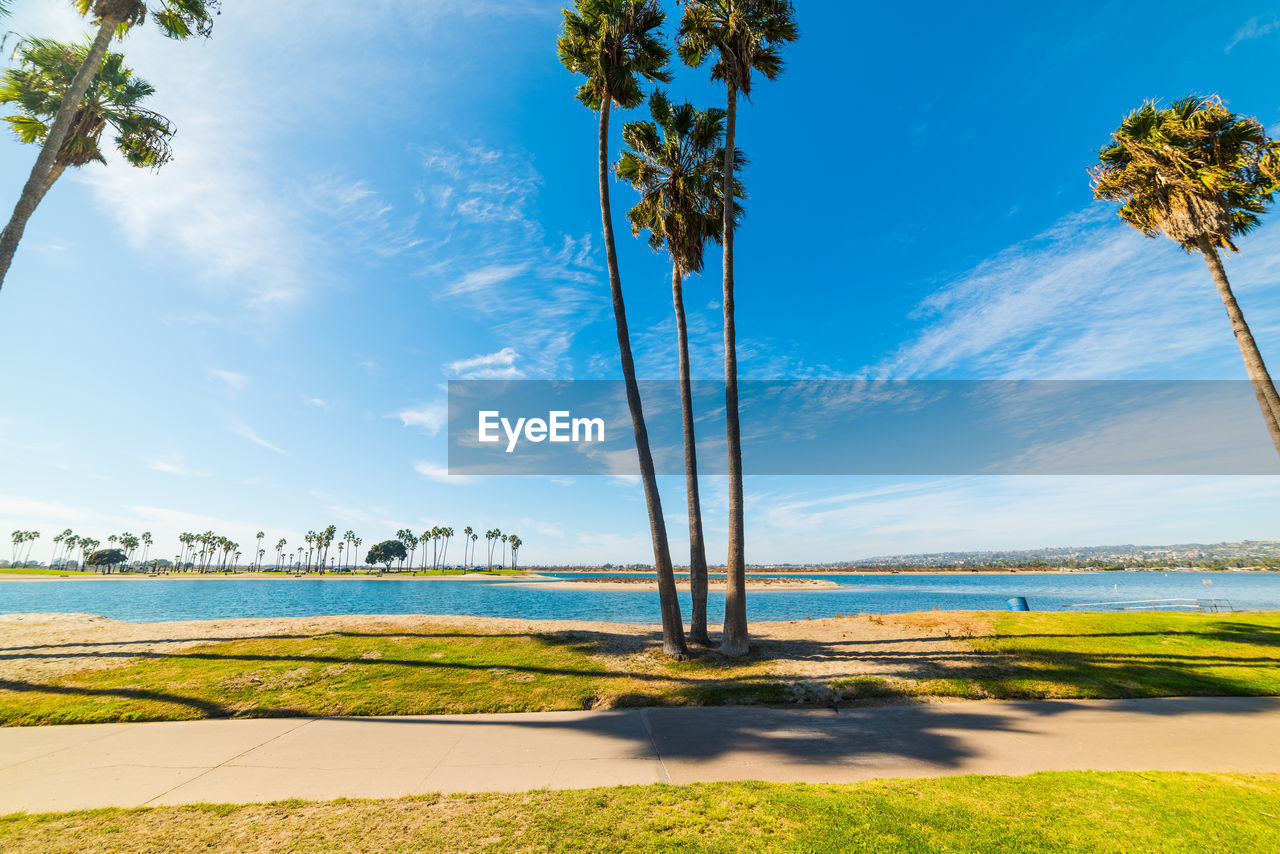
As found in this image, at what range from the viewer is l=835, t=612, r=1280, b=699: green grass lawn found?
33.3 ft

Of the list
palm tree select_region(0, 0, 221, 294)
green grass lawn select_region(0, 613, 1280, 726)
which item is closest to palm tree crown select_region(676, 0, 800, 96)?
palm tree select_region(0, 0, 221, 294)

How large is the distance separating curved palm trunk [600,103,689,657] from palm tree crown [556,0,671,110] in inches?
27.3

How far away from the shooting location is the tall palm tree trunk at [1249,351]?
13375mm

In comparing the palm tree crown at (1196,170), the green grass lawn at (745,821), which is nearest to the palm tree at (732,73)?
the green grass lawn at (745,821)

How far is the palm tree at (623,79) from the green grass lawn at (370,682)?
90.9 inches

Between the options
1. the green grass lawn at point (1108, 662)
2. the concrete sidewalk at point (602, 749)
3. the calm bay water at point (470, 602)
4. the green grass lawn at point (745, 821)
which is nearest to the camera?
the green grass lawn at point (745, 821)

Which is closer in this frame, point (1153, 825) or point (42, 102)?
point (1153, 825)

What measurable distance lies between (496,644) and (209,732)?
20.7 feet

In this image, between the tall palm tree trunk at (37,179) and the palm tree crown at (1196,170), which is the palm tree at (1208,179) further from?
the tall palm tree trunk at (37,179)

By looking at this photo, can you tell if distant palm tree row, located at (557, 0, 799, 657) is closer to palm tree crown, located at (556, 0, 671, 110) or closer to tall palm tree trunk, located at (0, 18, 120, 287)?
palm tree crown, located at (556, 0, 671, 110)

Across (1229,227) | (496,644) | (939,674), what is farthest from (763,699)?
(1229,227)

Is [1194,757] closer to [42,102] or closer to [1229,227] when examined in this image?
[1229,227]

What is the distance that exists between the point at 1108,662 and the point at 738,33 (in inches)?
744

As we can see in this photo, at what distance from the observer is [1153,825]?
4.81 metres
